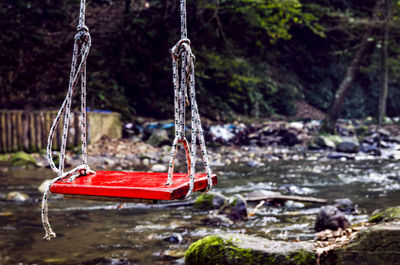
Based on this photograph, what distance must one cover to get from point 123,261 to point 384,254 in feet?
5.87

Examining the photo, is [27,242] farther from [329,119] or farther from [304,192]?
[329,119]

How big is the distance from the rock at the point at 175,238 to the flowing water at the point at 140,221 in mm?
58

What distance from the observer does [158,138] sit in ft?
37.0

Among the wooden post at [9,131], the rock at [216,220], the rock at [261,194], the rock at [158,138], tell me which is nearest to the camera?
the rock at [216,220]

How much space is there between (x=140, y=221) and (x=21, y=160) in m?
4.90

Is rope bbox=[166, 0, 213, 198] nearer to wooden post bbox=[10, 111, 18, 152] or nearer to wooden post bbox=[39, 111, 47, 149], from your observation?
wooden post bbox=[10, 111, 18, 152]

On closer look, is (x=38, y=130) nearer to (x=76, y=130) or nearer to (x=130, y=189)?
(x=76, y=130)

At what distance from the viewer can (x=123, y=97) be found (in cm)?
1340

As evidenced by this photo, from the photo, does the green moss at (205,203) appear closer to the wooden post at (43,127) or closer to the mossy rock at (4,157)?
the mossy rock at (4,157)

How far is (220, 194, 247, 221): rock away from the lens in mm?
4426

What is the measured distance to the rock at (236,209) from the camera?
14.5 feet

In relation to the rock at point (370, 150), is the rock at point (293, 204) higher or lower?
lower

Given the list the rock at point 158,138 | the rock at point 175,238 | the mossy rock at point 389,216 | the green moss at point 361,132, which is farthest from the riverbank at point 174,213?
the green moss at point 361,132

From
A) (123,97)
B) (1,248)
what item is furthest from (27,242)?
(123,97)
